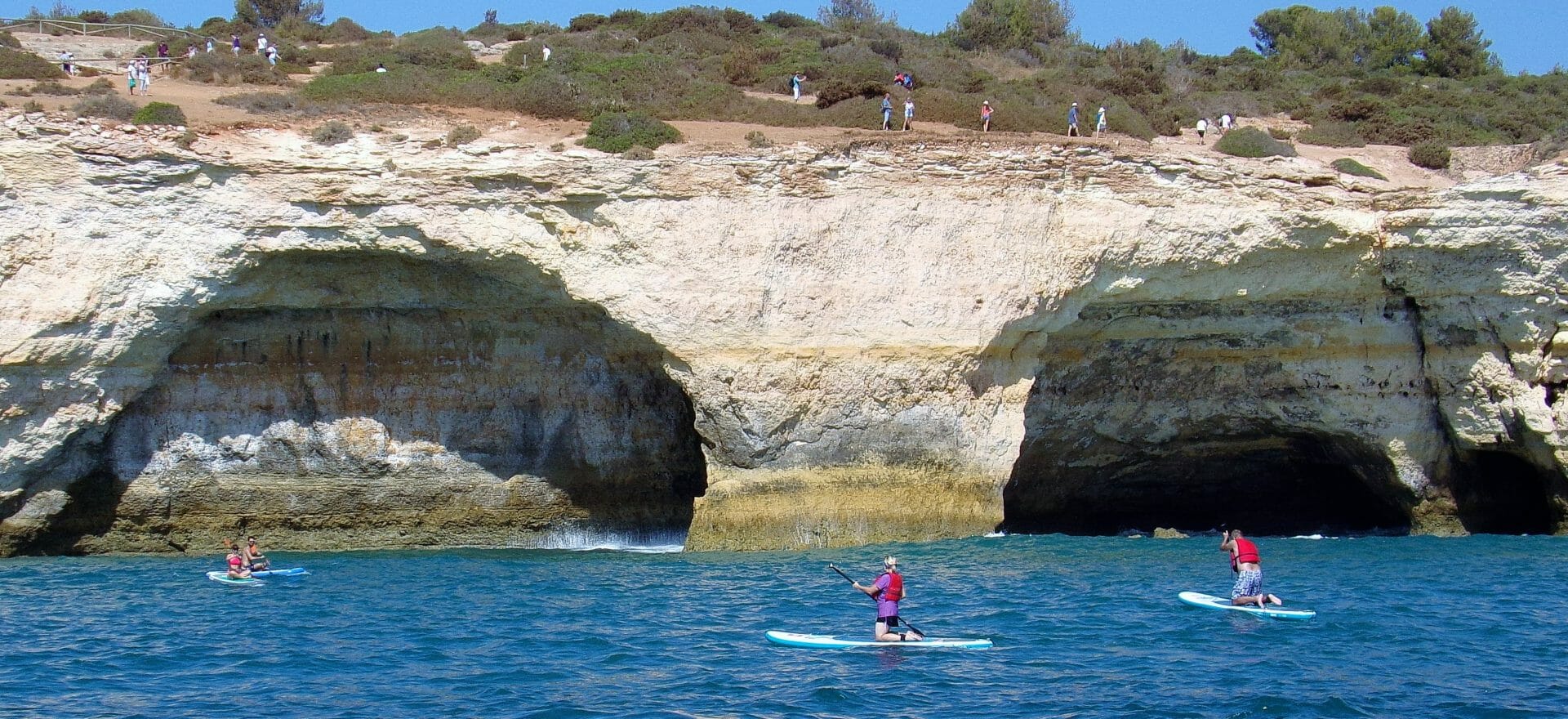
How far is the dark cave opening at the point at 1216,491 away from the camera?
2428cm

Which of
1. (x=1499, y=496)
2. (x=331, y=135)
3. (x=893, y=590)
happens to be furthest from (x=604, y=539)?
(x=1499, y=496)

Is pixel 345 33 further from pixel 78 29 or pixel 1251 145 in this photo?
pixel 1251 145

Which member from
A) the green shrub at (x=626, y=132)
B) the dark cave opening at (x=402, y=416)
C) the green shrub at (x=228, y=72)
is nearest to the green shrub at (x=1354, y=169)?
the green shrub at (x=626, y=132)

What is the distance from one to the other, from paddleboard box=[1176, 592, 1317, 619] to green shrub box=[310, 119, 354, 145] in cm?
1278

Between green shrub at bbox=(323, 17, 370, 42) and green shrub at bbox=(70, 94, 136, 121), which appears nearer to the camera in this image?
green shrub at bbox=(70, 94, 136, 121)

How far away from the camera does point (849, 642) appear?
12.9 m

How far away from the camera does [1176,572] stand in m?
17.7

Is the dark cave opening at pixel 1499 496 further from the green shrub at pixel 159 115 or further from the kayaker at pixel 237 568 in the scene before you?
the green shrub at pixel 159 115

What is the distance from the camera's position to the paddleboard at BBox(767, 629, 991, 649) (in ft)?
42.0

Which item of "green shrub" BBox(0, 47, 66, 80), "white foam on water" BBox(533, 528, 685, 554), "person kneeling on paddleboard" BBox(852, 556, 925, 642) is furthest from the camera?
"green shrub" BBox(0, 47, 66, 80)

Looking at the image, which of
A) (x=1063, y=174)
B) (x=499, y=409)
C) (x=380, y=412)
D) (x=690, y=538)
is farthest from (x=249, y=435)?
(x=1063, y=174)

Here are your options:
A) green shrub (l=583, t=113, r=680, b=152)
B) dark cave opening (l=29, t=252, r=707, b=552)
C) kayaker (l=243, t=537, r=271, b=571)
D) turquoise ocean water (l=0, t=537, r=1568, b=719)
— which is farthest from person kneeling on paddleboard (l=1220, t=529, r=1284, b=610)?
kayaker (l=243, t=537, r=271, b=571)

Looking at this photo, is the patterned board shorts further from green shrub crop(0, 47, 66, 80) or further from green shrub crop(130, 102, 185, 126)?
green shrub crop(0, 47, 66, 80)

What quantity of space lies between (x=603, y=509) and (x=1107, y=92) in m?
14.9
